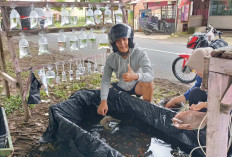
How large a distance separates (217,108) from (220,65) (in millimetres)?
202

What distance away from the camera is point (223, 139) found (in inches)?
40.5


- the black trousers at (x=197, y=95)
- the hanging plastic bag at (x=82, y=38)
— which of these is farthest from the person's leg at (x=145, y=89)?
the hanging plastic bag at (x=82, y=38)

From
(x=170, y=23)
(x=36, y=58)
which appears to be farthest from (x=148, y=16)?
(x=36, y=58)

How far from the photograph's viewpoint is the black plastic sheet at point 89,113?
71.5 inches

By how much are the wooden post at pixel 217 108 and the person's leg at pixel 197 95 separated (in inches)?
49.5

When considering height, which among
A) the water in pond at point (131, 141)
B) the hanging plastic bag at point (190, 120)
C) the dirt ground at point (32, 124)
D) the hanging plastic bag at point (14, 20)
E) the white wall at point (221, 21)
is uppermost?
the white wall at point (221, 21)

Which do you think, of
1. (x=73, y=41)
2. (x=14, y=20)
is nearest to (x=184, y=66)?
(x=73, y=41)

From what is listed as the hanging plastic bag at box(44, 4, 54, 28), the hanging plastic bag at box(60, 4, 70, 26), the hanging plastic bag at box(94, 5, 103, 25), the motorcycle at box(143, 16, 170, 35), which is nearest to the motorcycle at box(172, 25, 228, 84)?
the hanging plastic bag at box(94, 5, 103, 25)

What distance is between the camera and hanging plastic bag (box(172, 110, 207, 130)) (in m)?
1.35

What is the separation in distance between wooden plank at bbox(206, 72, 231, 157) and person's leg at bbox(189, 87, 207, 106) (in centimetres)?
126

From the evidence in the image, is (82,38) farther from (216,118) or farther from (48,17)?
(216,118)

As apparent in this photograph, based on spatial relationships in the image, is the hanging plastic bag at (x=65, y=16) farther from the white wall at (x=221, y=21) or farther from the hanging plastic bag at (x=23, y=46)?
the white wall at (x=221, y=21)

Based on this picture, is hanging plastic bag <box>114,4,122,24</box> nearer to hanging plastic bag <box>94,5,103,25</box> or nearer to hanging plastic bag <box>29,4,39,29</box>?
hanging plastic bag <box>94,5,103,25</box>

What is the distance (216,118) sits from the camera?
990 mm
